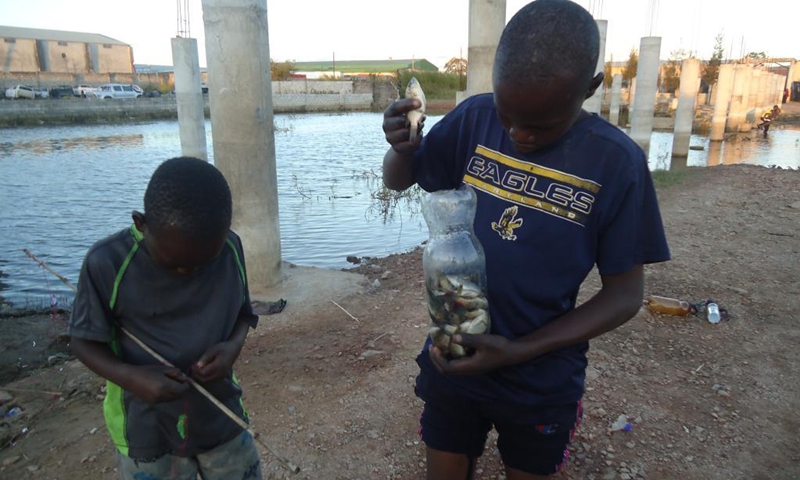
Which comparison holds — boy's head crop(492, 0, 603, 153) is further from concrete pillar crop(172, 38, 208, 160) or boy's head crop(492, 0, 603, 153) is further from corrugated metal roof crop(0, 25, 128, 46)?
corrugated metal roof crop(0, 25, 128, 46)

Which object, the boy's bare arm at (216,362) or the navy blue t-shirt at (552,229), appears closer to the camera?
the navy blue t-shirt at (552,229)

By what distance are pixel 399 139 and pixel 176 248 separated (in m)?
0.79

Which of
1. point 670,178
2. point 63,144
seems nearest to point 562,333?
point 670,178

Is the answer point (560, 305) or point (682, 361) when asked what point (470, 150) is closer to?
point (560, 305)

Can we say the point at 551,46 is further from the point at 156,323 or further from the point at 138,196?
the point at 138,196

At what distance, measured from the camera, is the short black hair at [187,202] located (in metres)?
1.66

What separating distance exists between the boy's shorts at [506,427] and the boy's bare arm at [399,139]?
0.72 m

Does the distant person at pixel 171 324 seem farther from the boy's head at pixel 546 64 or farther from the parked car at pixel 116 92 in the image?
the parked car at pixel 116 92

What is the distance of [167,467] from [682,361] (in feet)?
12.6

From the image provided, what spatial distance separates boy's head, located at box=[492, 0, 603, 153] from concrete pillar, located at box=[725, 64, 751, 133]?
32691 millimetres

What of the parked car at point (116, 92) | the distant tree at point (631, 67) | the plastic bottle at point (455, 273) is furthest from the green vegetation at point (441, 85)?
the plastic bottle at point (455, 273)

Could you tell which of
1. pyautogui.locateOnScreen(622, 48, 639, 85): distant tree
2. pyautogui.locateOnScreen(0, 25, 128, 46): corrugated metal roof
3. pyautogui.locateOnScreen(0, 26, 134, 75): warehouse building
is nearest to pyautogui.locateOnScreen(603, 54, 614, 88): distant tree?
pyautogui.locateOnScreen(622, 48, 639, 85): distant tree

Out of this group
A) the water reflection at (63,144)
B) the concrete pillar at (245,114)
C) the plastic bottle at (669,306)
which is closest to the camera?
the plastic bottle at (669,306)

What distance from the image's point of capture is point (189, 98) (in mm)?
12562
